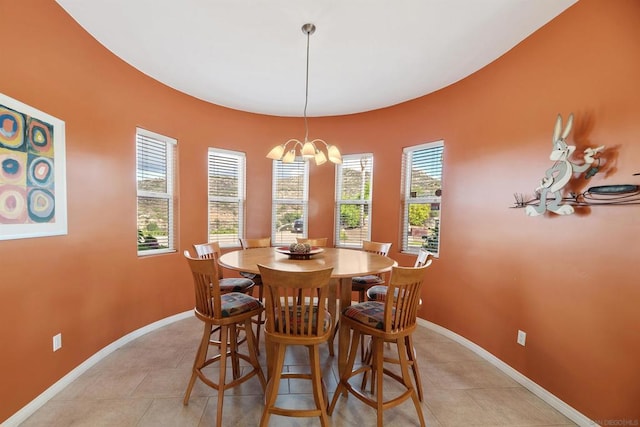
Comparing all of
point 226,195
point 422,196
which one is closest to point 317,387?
point 422,196

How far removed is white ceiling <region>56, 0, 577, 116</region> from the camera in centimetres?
175

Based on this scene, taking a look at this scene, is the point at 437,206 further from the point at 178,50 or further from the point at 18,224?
the point at 18,224

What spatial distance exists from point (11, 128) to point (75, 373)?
6.02 feet

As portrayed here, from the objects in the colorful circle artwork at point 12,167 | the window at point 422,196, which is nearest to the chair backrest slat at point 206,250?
the colorful circle artwork at point 12,167

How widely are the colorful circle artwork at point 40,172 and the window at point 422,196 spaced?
341 cm

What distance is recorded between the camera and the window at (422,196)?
3018 mm

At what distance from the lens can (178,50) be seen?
87.7 inches

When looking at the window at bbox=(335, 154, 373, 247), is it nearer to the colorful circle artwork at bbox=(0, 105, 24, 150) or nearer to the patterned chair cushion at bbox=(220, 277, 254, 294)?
the patterned chair cushion at bbox=(220, 277, 254, 294)

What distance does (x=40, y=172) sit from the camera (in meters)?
1.69

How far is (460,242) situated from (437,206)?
535 millimetres

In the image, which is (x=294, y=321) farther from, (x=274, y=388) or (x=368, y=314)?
(x=368, y=314)

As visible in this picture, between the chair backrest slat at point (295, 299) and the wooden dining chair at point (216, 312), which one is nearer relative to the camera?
the chair backrest slat at point (295, 299)

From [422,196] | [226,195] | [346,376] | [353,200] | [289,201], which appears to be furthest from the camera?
[289,201]

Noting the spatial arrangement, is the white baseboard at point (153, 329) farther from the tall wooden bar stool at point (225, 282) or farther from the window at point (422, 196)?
the tall wooden bar stool at point (225, 282)
